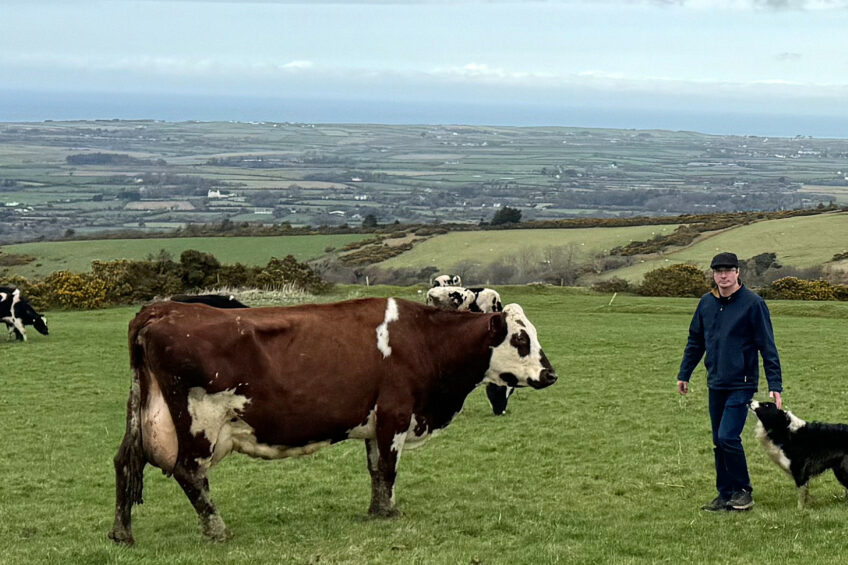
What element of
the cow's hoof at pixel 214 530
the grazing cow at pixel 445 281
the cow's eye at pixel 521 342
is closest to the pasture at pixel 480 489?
the cow's hoof at pixel 214 530

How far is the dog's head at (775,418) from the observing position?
11.0 m

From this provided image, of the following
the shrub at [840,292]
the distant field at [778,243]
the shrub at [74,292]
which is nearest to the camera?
the shrub at [74,292]

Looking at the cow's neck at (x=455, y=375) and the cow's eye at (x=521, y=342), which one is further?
the cow's eye at (x=521, y=342)

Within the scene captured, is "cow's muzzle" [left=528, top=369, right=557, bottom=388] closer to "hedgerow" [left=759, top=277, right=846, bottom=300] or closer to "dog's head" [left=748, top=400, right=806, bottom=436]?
"dog's head" [left=748, top=400, right=806, bottom=436]

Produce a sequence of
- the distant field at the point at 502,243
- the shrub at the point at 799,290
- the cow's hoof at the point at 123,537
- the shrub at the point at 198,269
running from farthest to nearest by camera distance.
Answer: the distant field at the point at 502,243, the shrub at the point at 799,290, the shrub at the point at 198,269, the cow's hoof at the point at 123,537

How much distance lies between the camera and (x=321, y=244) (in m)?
78.6

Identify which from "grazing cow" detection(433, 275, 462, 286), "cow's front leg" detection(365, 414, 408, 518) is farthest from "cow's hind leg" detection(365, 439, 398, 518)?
"grazing cow" detection(433, 275, 462, 286)

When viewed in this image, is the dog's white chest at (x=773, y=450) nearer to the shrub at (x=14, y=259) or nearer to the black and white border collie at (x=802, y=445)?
the black and white border collie at (x=802, y=445)

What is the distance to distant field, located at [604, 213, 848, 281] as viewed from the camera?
198 feet

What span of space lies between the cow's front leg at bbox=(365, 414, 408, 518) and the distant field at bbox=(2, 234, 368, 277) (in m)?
54.3

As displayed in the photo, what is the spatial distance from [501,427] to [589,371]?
675 centimetres

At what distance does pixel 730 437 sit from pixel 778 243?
59.0m

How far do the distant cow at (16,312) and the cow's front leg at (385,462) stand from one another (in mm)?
21511

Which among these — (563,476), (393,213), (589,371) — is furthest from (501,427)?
(393,213)
